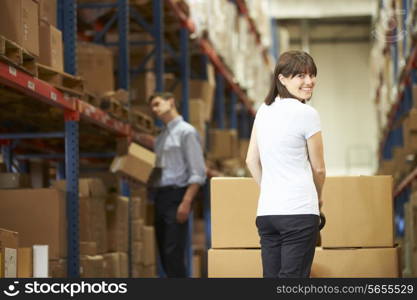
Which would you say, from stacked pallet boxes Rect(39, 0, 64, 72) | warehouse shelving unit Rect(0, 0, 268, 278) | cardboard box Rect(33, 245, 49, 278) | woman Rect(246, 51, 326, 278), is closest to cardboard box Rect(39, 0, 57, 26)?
stacked pallet boxes Rect(39, 0, 64, 72)

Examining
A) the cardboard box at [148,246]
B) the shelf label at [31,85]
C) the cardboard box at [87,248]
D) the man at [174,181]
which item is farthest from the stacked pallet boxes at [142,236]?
the shelf label at [31,85]

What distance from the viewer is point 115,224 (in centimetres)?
789

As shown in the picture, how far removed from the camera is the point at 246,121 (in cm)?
1955

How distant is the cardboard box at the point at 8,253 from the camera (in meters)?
5.04

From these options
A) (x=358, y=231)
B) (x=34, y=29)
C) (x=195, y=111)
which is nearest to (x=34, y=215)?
(x=34, y=29)

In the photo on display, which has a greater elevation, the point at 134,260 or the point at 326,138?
the point at 326,138

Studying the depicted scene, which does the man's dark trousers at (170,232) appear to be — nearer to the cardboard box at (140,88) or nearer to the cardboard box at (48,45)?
the cardboard box at (48,45)

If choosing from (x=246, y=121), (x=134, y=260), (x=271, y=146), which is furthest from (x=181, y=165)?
(x=246, y=121)

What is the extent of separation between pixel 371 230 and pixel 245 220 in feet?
2.28

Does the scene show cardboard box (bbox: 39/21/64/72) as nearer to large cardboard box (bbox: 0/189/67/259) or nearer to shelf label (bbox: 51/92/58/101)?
shelf label (bbox: 51/92/58/101)

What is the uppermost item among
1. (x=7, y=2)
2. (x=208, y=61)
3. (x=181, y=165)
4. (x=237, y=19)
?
(x=237, y=19)

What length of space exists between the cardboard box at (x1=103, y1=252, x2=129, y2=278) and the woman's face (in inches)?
143

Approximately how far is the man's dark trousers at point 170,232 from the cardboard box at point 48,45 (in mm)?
1506

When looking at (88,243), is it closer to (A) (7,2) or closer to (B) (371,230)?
(A) (7,2)
